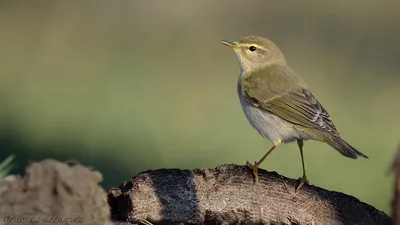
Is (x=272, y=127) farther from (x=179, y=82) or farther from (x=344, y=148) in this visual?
(x=179, y=82)

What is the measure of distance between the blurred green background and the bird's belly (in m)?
1.18

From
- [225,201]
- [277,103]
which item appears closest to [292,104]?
[277,103]

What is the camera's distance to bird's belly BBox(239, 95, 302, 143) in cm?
534

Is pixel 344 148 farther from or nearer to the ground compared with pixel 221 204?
farther from the ground

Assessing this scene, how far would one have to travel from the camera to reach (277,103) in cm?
556

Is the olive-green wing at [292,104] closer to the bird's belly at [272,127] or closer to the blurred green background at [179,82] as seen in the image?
the bird's belly at [272,127]

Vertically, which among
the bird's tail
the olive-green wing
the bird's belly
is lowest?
the bird's tail

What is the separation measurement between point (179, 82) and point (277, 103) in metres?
5.43

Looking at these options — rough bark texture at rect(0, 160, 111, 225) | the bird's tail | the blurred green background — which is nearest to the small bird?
the bird's tail

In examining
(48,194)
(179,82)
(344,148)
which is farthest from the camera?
(179,82)

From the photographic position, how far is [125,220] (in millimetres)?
4105

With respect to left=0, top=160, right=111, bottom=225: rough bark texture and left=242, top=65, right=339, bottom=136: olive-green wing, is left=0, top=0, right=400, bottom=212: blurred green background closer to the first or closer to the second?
left=242, top=65, right=339, bottom=136: olive-green wing

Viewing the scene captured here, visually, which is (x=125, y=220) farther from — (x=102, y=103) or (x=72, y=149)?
(x=102, y=103)

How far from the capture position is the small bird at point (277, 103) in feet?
17.4
